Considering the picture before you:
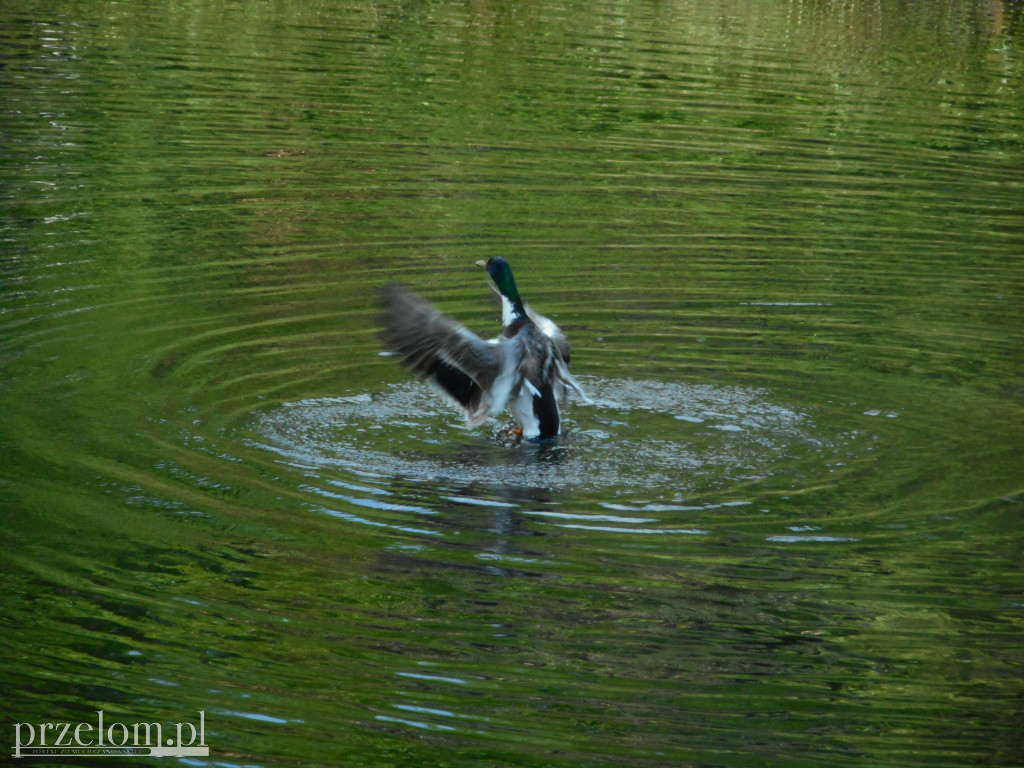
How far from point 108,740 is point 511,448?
12.7 ft

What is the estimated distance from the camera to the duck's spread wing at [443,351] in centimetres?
884

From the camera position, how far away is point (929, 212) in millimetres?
16109

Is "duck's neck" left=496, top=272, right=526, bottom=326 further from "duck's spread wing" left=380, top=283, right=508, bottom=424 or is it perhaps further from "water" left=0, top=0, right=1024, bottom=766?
"water" left=0, top=0, right=1024, bottom=766

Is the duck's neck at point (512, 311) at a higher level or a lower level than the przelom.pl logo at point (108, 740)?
higher

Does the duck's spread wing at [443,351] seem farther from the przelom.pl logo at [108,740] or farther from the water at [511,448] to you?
the przelom.pl logo at [108,740]

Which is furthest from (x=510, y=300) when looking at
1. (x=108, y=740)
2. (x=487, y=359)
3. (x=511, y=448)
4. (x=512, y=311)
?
(x=108, y=740)

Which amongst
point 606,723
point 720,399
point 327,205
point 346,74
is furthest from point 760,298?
point 346,74

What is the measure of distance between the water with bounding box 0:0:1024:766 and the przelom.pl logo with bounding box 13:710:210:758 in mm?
70

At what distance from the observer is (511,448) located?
9.20 metres

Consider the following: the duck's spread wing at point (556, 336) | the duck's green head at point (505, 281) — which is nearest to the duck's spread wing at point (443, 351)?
the duck's green head at point (505, 281)

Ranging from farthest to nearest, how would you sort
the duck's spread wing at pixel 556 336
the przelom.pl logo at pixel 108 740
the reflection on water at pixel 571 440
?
the duck's spread wing at pixel 556 336, the reflection on water at pixel 571 440, the przelom.pl logo at pixel 108 740

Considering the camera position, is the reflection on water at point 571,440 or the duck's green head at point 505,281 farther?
the duck's green head at point 505,281

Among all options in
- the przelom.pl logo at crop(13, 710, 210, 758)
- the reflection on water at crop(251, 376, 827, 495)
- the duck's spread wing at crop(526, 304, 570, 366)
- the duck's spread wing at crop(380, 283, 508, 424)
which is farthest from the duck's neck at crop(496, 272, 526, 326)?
the przelom.pl logo at crop(13, 710, 210, 758)

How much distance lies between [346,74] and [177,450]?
15.3m
